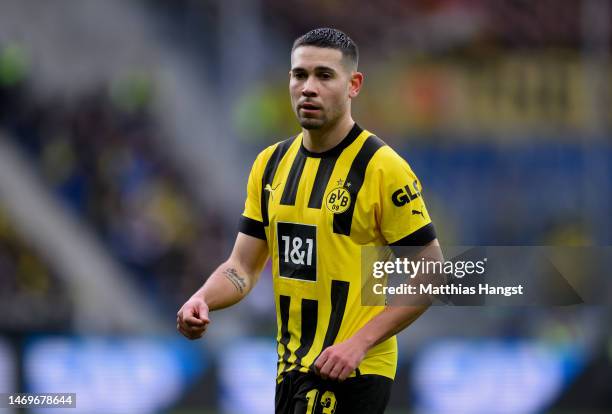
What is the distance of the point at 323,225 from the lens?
4.53 metres

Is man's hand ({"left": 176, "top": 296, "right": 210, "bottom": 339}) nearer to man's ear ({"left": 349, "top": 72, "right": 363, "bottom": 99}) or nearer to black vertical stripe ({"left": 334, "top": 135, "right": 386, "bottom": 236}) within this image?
black vertical stripe ({"left": 334, "top": 135, "right": 386, "bottom": 236})

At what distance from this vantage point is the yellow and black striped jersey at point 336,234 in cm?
447

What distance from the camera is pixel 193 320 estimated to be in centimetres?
434

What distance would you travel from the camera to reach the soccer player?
4.45 meters

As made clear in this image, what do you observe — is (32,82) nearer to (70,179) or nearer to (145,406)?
→ (70,179)

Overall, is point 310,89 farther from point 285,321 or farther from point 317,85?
point 285,321

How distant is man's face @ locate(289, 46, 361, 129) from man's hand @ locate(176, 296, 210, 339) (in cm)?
84

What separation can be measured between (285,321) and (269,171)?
648 mm

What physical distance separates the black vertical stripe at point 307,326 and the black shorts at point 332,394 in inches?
3.3

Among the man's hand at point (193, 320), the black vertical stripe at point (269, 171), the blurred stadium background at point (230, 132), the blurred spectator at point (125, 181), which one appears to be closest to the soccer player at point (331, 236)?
the man's hand at point (193, 320)

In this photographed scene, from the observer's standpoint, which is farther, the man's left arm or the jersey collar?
the jersey collar

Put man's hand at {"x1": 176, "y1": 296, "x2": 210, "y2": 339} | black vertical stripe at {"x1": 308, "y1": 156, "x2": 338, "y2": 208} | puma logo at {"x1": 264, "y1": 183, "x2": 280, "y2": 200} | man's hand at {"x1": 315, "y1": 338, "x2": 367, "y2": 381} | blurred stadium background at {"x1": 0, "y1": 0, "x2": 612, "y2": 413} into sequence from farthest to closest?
1. blurred stadium background at {"x1": 0, "y1": 0, "x2": 612, "y2": 413}
2. puma logo at {"x1": 264, "y1": 183, "x2": 280, "y2": 200}
3. black vertical stripe at {"x1": 308, "y1": 156, "x2": 338, "y2": 208}
4. man's hand at {"x1": 176, "y1": 296, "x2": 210, "y2": 339}
5. man's hand at {"x1": 315, "y1": 338, "x2": 367, "y2": 381}

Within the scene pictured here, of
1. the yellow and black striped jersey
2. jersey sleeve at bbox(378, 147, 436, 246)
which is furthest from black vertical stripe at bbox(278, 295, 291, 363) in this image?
→ jersey sleeve at bbox(378, 147, 436, 246)

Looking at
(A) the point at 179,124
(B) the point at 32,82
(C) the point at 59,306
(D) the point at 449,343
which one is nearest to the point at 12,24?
(B) the point at 32,82
